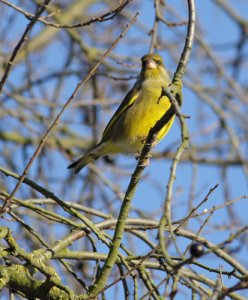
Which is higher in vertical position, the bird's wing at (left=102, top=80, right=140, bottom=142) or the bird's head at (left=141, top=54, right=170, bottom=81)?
the bird's head at (left=141, top=54, right=170, bottom=81)

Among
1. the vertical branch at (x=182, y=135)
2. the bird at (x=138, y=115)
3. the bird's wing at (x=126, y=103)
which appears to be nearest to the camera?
the vertical branch at (x=182, y=135)

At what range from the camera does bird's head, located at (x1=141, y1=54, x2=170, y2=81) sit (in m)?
5.41

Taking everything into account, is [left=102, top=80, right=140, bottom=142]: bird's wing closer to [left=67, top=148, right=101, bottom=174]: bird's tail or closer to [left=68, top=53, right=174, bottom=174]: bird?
[left=68, top=53, right=174, bottom=174]: bird

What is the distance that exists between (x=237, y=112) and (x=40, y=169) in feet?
6.38

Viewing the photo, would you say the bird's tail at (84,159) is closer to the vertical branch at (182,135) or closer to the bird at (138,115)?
the bird at (138,115)

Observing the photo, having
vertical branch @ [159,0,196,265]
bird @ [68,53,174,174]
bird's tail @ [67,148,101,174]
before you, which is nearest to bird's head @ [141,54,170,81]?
bird @ [68,53,174,174]

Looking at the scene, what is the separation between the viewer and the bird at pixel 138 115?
511cm

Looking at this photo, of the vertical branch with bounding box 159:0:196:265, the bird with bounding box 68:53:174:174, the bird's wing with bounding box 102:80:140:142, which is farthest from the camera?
the bird's wing with bounding box 102:80:140:142

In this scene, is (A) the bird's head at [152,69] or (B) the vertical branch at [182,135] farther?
(A) the bird's head at [152,69]

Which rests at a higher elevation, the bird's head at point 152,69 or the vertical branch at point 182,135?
the bird's head at point 152,69

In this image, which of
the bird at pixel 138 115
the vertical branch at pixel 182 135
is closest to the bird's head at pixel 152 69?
the bird at pixel 138 115

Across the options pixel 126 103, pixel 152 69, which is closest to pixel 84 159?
pixel 126 103

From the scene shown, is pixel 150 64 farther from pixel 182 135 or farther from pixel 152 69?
pixel 182 135

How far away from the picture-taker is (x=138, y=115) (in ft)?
16.9
